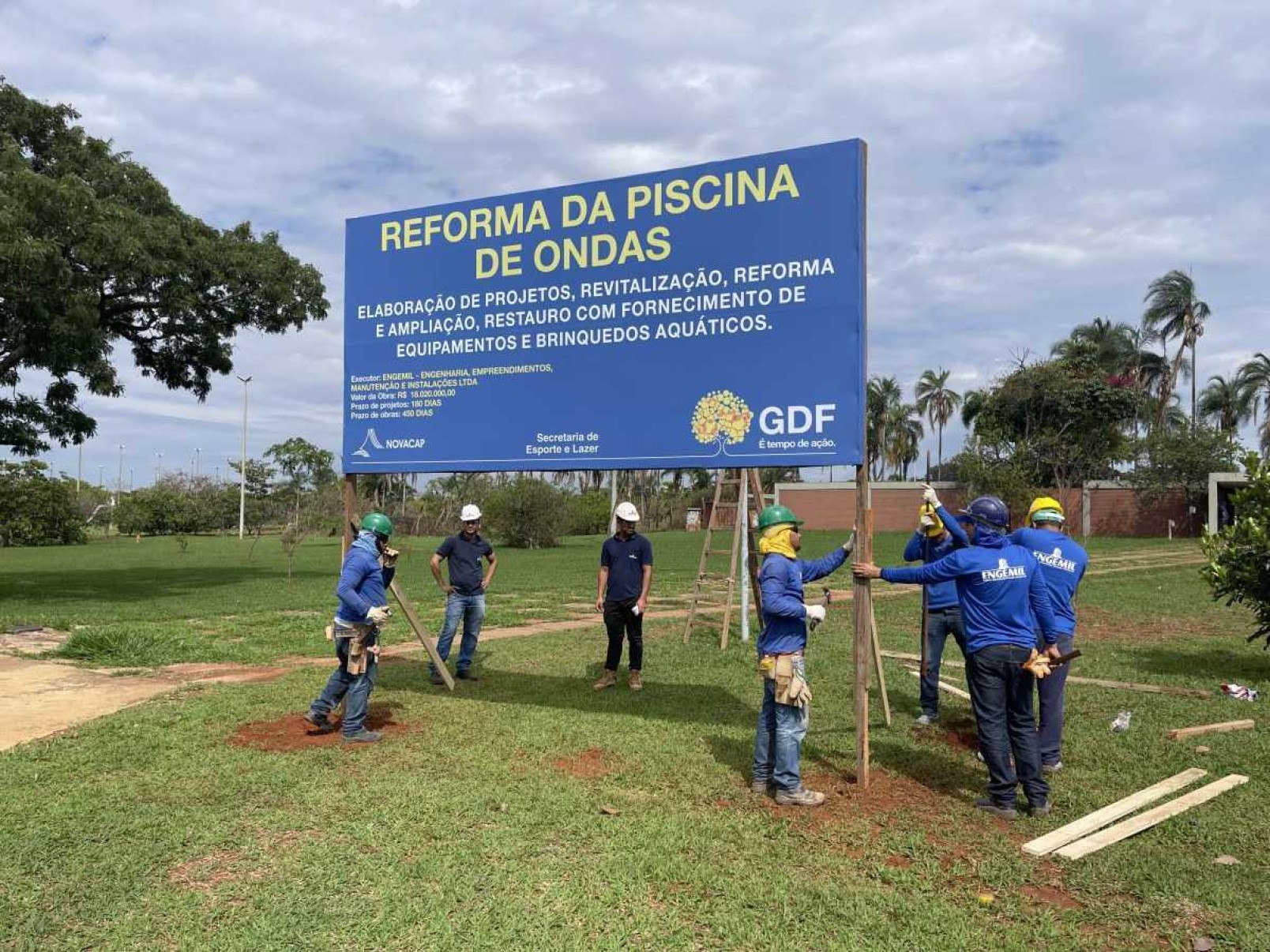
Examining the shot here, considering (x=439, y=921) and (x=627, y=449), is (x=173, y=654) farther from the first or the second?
(x=439, y=921)

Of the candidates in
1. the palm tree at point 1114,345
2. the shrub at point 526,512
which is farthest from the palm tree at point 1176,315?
the shrub at point 526,512

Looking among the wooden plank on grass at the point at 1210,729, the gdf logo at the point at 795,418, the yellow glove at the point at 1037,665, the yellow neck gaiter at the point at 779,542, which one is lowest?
the wooden plank on grass at the point at 1210,729

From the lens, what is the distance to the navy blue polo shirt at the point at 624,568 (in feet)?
30.2

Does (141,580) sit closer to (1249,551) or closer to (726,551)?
(726,551)

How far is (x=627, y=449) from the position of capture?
7.28 metres

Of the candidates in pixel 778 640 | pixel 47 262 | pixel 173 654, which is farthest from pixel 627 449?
pixel 47 262

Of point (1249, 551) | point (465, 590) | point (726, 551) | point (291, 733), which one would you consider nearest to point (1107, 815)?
point (291, 733)

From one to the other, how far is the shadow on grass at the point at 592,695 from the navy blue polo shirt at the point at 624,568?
97 centimetres

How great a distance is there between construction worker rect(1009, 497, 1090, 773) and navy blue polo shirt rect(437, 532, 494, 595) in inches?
213

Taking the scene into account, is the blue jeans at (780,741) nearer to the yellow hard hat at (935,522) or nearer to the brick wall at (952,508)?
the yellow hard hat at (935,522)

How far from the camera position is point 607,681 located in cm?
918

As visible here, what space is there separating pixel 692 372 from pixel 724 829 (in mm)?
3394

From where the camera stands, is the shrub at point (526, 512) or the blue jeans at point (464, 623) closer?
the blue jeans at point (464, 623)

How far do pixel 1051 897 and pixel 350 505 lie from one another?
20.8 feet
